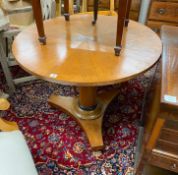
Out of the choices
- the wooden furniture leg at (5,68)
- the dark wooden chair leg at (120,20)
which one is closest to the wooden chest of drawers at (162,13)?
the dark wooden chair leg at (120,20)

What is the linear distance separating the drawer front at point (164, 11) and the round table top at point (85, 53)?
59cm

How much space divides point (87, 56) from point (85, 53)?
0.11 ft

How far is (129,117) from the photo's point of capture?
1.62 metres

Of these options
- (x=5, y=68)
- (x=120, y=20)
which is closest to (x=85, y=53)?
(x=120, y=20)

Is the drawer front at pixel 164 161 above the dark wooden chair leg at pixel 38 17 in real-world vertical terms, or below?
below

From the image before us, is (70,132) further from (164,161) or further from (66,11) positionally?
(66,11)

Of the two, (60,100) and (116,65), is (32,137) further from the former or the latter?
(116,65)

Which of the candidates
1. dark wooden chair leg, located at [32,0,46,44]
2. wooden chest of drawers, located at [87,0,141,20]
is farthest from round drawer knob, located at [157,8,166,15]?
dark wooden chair leg, located at [32,0,46,44]

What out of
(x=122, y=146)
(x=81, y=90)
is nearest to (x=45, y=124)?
(x=81, y=90)

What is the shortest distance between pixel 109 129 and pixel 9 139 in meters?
0.81

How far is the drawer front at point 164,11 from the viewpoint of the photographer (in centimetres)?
180

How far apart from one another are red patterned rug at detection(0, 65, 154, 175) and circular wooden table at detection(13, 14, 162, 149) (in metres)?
0.10

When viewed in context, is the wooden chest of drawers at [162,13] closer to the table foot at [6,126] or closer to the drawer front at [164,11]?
the drawer front at [164,11]

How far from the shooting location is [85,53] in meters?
1.10
